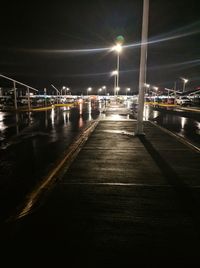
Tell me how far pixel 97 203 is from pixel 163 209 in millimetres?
1243

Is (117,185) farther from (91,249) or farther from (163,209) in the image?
(91,249)

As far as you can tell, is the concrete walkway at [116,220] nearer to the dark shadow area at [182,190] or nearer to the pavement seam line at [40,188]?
the dark shadow area at [182,190]

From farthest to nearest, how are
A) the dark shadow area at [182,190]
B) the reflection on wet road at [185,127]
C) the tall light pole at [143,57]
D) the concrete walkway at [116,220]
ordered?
the reflection on wet road at [185,127] < the tall light pole at [143,57] < the dark shadow area at [182,190] < the concrete walkway at [116,220]

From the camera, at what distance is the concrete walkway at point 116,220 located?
326cm

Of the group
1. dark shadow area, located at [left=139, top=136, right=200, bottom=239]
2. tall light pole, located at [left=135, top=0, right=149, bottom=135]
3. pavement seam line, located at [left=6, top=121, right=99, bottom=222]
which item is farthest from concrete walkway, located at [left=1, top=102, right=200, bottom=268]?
tall light pole, located at [left=135, top=0, right=149, bottom=135]

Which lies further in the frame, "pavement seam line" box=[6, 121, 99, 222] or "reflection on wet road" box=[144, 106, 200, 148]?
"reflection on wet road" box=[144, 106, 200, 148]

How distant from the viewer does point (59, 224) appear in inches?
159

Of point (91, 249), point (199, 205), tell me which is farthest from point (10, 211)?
point (199, 205)

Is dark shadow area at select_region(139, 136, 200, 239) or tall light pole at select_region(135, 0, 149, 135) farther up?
tall light pole at select_region(135, 0, 149, 135)

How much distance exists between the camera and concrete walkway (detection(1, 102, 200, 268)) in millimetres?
3256

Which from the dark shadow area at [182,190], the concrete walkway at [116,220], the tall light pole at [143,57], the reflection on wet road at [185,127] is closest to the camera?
the concrete walkway at [116,220]

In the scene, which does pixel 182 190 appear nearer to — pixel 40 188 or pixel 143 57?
pixel 40 188

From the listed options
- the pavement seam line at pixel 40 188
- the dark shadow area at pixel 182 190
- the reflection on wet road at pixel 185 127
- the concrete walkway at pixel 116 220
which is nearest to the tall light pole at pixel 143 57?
the reflection on wet road at pixel 185 127

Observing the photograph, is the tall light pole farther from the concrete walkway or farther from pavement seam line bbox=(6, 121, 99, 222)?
the concrete walkway
